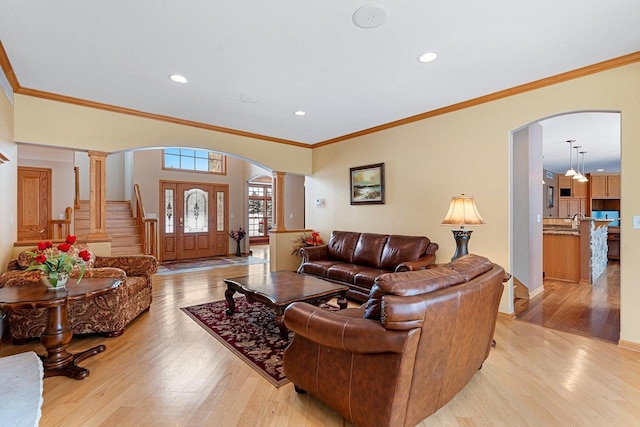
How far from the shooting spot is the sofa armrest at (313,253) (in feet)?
15.9

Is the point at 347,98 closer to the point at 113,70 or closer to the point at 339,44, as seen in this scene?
the point at 339,44

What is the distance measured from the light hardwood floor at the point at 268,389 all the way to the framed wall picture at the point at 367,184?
2632mm

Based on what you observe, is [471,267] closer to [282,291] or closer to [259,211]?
[282,291]

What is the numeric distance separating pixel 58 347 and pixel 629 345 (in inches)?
188

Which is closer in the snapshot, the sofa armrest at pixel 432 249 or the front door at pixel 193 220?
the sofa armrest at pixel 432 249

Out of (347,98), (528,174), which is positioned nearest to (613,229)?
(528,174)

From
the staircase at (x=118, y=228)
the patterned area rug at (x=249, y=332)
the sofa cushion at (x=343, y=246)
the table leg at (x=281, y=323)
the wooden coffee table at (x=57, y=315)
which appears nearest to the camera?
the wooden coffee table at (x=57, y=315)

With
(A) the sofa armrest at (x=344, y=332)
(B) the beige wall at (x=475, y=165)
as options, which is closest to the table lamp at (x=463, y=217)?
(B) the beige wall at (x=475, y=165)

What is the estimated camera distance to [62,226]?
6.44 metres

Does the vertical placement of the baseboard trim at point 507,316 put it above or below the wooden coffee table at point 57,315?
below

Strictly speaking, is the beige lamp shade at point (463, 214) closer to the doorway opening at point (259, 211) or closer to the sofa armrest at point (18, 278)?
the sofa armrest at point (18, 278)

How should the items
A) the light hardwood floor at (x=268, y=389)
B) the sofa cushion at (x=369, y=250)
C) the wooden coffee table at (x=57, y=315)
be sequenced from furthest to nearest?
the sofa cushion at (x=369, y=250) → the wooden coffee table at (x=57, y=315) → the light hardwood floor at (x=268, y=389)

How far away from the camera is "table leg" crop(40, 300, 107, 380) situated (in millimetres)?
2277

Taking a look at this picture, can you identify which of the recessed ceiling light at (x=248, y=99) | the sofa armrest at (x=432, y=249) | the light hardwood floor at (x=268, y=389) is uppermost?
the recessed ceiling light at (x=248, y=99)
